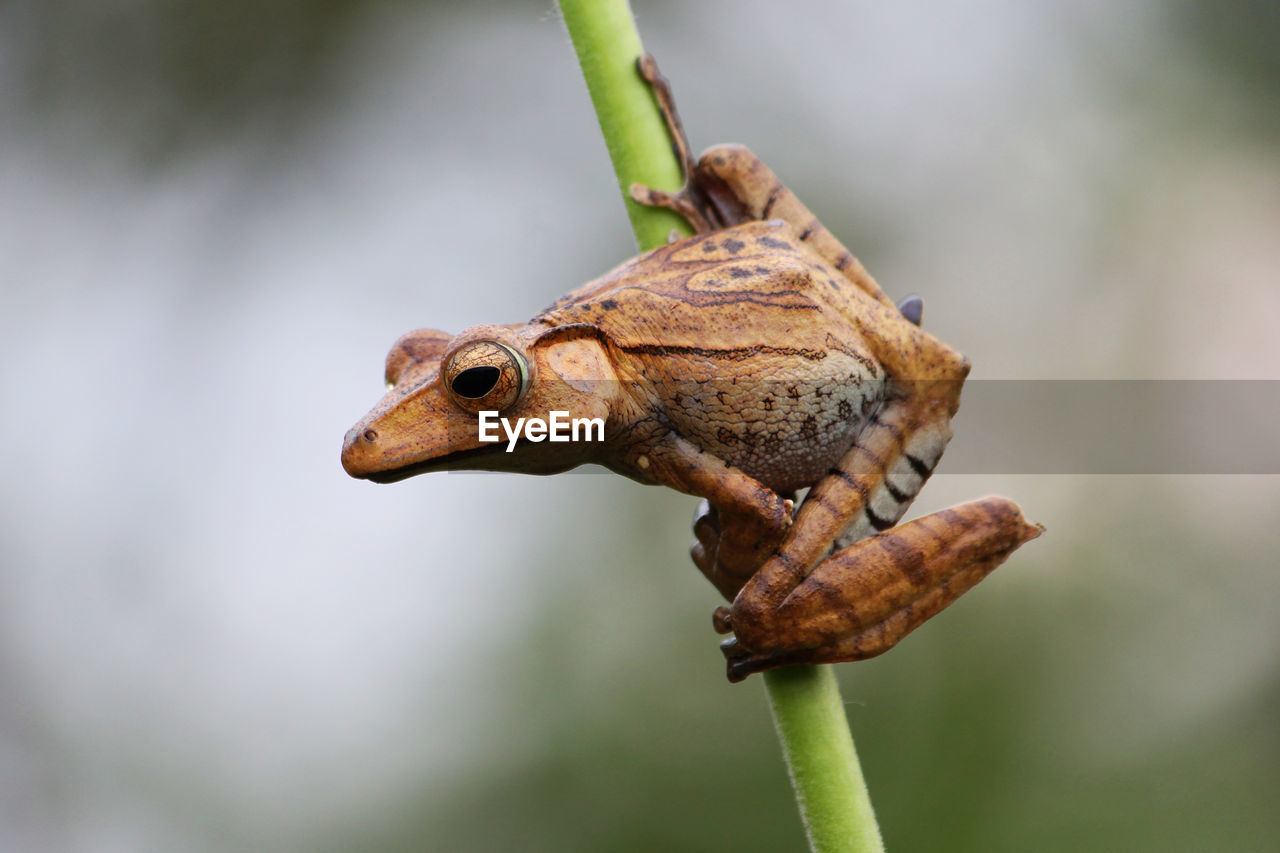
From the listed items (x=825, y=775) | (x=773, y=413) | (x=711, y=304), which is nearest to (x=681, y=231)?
(x=711, y=304)

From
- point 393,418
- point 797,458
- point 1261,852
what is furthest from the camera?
point 1261,852

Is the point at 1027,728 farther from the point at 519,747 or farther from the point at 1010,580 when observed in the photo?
the point at 519,747

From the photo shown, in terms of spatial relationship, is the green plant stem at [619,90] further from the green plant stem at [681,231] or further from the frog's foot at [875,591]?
the frog's foot at [875,591]

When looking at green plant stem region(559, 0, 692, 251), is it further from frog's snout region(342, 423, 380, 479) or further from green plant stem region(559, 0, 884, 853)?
frog's snout region(342, 423, 380, 479)

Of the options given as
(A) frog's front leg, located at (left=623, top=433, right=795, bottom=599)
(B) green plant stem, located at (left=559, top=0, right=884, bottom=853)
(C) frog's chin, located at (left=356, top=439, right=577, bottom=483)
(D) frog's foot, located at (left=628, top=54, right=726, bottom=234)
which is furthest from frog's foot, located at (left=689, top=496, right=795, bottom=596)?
(D) frog's foot, located at (left=628, top=54, right=726, bottom=234)

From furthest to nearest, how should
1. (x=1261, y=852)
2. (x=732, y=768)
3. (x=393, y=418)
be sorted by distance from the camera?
(x=732, y=768), (x=1261, y=852), (x=393, y=418)

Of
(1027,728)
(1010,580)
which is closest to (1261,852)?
(1027,728)

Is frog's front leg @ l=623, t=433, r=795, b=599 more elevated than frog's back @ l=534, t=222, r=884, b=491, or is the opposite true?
frog's back @ l=534, t=222, r=884, b=491

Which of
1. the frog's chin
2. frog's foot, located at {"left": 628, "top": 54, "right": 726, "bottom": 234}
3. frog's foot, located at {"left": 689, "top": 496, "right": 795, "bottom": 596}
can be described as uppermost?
frog's foot, located at {"left": 628, "top": 54, "right": 726, "bottom": 234}
